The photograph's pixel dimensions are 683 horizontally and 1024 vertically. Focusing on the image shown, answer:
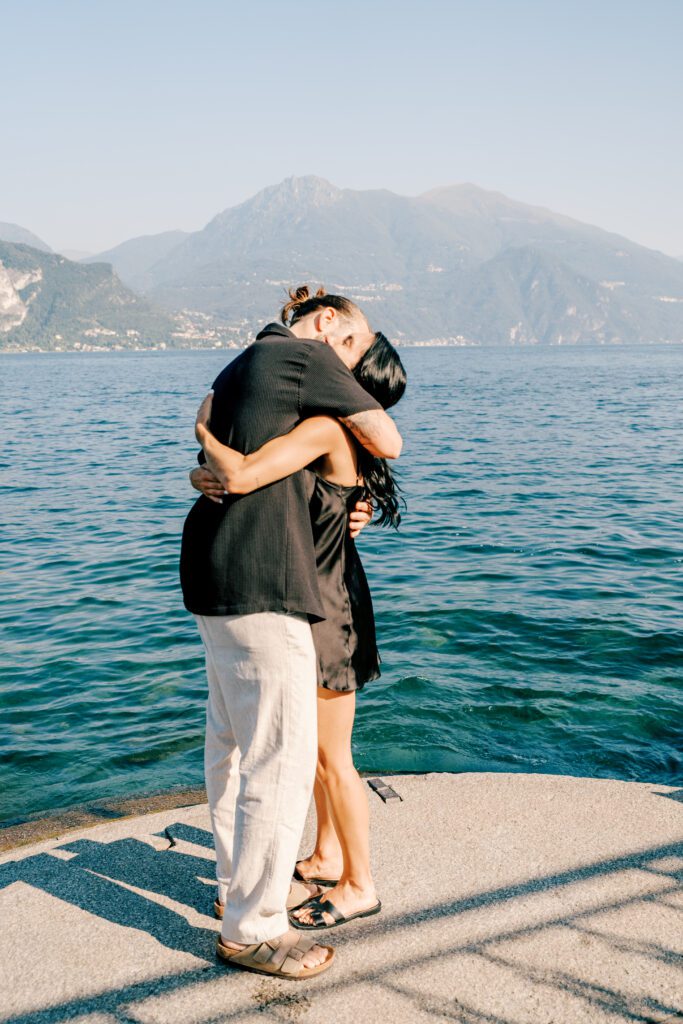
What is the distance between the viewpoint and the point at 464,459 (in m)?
24.7

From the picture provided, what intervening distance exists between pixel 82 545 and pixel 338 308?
39.2 feet

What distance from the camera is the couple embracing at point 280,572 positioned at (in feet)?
9.50

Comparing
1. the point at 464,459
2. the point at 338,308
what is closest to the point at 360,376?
the point at 338,308

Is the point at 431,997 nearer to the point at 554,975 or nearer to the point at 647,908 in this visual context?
the point at 554,975

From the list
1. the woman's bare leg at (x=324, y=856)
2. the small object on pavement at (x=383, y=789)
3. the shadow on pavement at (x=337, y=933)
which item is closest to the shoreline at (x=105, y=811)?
the small object on pavement at (x=383, y=789)

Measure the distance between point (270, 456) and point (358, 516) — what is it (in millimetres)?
536

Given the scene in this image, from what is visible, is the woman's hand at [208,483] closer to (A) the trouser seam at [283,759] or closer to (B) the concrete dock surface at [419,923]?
(A) the trouser seam at [283,759]

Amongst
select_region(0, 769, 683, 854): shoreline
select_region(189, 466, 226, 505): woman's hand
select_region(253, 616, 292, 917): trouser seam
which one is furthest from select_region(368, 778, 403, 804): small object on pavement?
select_region(189, 466, 226, 505): woman's hand

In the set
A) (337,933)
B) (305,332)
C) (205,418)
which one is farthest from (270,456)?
(337,933)

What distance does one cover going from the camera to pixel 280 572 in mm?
2908

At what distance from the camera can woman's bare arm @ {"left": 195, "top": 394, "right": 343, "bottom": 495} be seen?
2.85 metres

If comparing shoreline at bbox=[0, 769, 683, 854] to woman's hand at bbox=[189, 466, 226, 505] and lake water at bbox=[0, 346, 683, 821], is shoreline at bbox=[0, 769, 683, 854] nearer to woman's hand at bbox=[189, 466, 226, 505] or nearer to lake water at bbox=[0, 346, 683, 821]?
lake water at bbox=[0, 346, 683, 821]

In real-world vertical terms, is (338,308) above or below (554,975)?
above

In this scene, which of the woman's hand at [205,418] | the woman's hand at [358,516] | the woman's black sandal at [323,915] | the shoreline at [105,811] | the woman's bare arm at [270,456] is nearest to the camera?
the woman's bare arm at [270,456]
